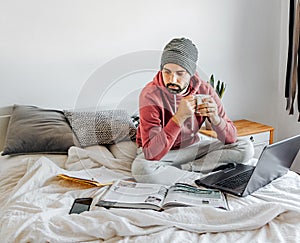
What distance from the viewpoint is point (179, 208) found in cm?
146

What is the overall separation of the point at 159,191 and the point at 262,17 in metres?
2.11

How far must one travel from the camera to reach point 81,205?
5.12 ft

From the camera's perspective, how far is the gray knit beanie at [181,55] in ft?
6.07

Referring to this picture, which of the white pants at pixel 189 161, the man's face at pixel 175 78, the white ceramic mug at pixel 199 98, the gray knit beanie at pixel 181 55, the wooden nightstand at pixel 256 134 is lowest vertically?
the wooden nightstand at pixel 256 134

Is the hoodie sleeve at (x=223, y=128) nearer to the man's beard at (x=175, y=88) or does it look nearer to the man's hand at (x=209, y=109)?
the man's hand at (x=209, y=109)

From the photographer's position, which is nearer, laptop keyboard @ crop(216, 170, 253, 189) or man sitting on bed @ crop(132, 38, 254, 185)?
laptop keyboard @ crop(216, 170, 253, 189)

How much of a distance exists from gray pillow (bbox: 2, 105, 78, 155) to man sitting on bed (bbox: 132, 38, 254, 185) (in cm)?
48

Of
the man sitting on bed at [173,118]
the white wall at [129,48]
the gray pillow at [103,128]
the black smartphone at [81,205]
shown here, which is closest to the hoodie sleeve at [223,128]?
the man sitting on bed at [173,118]

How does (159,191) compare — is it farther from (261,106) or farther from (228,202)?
(261,106)

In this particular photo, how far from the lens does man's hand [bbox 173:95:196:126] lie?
1863 millimetres

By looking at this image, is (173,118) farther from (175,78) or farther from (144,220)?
(144,220)

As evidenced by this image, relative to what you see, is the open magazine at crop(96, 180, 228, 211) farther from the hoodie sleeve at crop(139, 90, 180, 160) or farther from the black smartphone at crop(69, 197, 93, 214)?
the hoodie sleeve at crop(139, 90, 180, 160)

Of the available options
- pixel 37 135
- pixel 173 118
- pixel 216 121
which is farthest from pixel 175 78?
pixel 37 135

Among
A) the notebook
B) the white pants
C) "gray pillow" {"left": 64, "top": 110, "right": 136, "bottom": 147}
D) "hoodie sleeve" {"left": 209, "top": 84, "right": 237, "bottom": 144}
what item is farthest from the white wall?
the notebook
